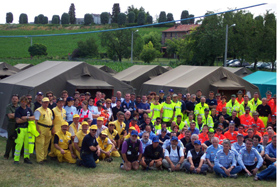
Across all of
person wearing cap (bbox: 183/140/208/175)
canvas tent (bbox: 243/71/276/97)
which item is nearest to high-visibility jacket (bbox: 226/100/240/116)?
person wearing cap (bbox: 183/140/208/175)

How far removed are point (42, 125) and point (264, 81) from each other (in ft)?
45.0

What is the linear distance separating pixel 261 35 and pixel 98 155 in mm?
25585

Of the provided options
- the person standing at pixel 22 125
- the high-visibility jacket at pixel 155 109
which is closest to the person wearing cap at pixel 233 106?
the high-visibility jacket at pixel 155 109

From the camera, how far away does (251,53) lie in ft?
101

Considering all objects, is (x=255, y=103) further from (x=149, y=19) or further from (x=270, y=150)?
(x=149, y=19)

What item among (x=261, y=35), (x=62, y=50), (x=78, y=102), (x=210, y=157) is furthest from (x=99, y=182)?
(x=62, y=50)

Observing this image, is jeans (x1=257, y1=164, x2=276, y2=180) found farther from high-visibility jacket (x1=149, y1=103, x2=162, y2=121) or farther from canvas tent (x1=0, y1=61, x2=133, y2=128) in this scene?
canvas tent (x1=0, y1=61, x2=133, y2=128)

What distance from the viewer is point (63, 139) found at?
8.05 metres

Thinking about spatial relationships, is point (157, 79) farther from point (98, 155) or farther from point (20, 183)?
point (20, 183)

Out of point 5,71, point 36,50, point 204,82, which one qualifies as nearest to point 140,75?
point 204,82

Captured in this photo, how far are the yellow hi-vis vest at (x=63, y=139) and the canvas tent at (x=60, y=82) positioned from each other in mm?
3693

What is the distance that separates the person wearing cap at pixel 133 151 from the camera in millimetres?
7586

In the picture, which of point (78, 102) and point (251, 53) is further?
point (251, 53)

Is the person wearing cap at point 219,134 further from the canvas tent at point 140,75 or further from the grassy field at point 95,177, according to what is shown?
the canvas tent at point 140,75
